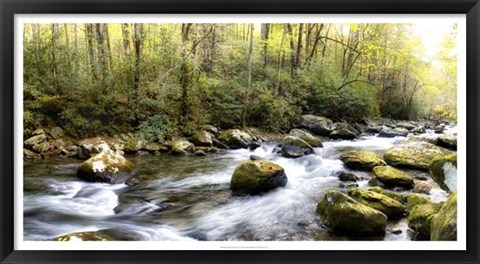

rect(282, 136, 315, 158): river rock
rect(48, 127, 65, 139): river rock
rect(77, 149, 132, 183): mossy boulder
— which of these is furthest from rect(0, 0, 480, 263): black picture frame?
rect(282, 136, 315, 158): river rock

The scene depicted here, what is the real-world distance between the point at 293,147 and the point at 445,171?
3.04 ft

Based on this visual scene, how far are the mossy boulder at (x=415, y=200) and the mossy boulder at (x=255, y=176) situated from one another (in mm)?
787

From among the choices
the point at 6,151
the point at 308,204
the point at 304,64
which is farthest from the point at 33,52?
the point at 308,204

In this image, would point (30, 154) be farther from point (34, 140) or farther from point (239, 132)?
point (239, 132)

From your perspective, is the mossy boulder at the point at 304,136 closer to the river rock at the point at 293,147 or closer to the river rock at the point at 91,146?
the river rock at the point at 293,147

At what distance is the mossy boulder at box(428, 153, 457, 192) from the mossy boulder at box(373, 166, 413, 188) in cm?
15

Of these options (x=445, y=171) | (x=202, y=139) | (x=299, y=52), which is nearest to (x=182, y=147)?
(x=202, y=139)

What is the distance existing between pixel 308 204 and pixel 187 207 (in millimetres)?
749

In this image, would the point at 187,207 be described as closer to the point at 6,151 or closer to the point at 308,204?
the point at 308,204

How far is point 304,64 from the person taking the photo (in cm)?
263

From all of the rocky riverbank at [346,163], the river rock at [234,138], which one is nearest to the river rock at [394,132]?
the rocky riverbank at [346,163]

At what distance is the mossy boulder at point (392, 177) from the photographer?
2562mm
